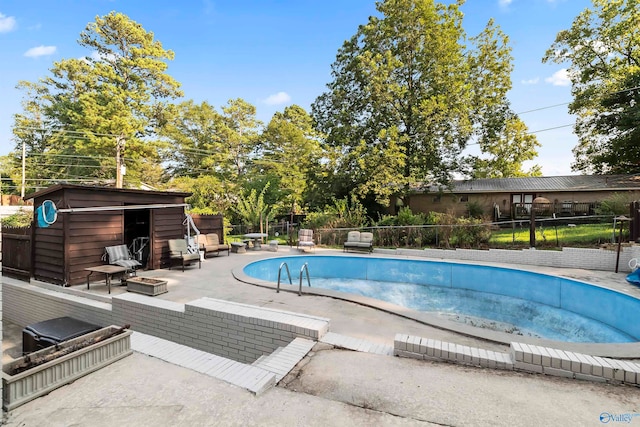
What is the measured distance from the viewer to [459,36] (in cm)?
1748

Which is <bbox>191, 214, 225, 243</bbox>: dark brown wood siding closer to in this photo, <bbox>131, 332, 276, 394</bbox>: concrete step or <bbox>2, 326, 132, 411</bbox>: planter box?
<bbox>131, 332, 276, 394</bbox>: concrete step

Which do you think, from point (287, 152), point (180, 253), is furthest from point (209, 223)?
point (287, 152)

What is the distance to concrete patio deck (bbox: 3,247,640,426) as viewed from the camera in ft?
7.43

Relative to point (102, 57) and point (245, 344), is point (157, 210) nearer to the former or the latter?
point (245, 344)

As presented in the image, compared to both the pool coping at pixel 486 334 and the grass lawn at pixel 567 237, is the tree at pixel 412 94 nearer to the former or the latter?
the grass lawn at pixel 567 237

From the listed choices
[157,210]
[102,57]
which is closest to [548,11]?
[157,210]

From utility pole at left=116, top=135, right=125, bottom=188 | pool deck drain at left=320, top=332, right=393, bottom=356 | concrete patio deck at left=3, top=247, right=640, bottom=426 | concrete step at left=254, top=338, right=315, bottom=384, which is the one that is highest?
utility pole at left=116, top=135, right=125, bottom=188

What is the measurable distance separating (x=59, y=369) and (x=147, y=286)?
3695 mm

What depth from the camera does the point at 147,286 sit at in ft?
20.2

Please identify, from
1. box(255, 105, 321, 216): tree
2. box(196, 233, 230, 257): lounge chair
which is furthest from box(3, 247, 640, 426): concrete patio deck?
box(255, 105, 321, 216): tree

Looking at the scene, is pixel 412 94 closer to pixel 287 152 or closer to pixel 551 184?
pixel 551 184

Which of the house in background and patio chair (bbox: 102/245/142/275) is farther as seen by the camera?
the house in background

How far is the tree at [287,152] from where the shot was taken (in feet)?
77.0

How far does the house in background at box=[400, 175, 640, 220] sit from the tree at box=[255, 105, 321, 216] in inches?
350
